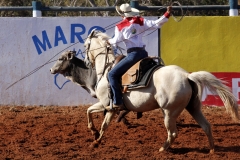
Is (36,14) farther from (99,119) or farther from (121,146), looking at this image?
(121,146)

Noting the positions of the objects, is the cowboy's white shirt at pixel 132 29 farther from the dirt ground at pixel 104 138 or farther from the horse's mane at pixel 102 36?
the dirt ground at pixel 104 138

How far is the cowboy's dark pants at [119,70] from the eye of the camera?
875cm

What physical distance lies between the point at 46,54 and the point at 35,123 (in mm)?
2163

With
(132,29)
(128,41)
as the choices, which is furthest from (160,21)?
(128,41)

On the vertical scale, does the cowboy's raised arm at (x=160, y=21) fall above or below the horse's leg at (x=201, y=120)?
above

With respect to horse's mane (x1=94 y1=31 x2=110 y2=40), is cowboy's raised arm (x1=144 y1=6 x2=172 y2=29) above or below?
above

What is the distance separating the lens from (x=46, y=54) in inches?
496

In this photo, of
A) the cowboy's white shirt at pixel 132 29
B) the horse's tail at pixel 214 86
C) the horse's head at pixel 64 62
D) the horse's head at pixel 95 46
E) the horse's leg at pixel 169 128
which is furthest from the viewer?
the horse's head at pixel 64 62

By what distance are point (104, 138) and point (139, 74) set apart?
4.83 ft

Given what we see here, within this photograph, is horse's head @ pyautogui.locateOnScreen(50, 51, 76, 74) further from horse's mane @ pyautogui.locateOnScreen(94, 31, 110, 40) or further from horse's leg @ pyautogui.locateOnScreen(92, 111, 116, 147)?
horse's leg @ pyautogui.locateOnScreen(92, 111, 116, 147)

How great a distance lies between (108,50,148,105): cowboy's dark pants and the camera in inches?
344

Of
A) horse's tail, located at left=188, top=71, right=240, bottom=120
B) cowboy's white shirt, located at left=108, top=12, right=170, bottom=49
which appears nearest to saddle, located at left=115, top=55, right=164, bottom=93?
cowboy's white shirt, located at left=108, top=12, right=170, bottom=49

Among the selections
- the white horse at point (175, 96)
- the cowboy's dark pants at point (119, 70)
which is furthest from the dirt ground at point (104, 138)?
the cowboy's dark pants at point (119, 70)

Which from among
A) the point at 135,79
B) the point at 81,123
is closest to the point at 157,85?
the point at 135,79
